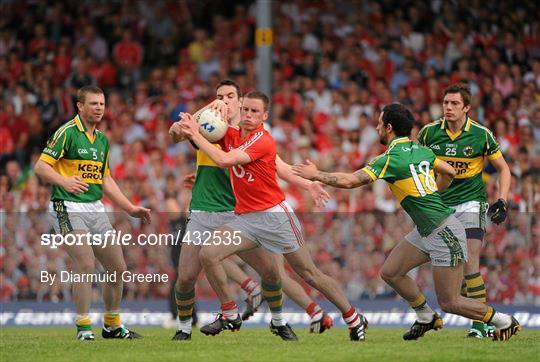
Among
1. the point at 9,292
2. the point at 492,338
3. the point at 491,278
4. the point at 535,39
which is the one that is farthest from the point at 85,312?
the point at 535,39

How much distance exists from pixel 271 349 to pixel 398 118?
242cm

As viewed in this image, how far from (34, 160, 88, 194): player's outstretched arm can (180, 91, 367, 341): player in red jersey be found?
134cm

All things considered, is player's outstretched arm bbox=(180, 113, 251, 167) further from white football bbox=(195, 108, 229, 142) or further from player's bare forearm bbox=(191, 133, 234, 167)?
white football bbox=(195, 108, 229, 142)

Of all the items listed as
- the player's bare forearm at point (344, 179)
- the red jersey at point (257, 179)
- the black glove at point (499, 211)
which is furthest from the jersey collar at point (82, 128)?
the black glove at point (499, 211)

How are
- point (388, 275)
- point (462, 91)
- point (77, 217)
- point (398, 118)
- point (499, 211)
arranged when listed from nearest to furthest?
point (398, 118), point (388, 275), point (499, 211), point (77, 217), point (462, 91)

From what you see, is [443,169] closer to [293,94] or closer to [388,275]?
[388,275]

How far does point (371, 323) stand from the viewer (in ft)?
57.4

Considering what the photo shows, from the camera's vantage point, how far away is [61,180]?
1255 centimetres

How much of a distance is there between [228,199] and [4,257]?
5817 millimetres

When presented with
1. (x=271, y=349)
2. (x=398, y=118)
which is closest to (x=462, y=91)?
(x=398, y=118)

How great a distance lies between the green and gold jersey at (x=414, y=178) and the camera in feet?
38.4

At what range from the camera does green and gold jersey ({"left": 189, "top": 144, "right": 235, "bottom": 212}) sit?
13062 millimetres

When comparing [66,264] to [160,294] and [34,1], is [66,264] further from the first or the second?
[34,1]

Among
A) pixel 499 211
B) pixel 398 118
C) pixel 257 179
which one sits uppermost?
pixel 398 118
